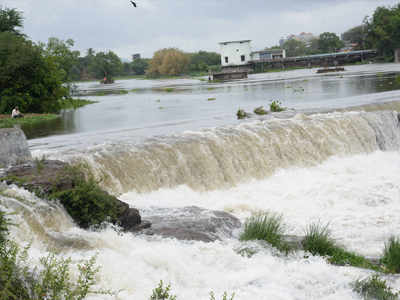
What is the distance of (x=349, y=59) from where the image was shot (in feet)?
303

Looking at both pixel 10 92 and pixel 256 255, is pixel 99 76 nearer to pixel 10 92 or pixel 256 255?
pixel 10 92

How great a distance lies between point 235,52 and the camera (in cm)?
9831

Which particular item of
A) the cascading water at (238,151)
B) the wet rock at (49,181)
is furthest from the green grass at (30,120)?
the wet rock at (49,181)

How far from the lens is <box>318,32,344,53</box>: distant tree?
416 ft

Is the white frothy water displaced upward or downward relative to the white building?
downward

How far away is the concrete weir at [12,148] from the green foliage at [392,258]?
6371mm

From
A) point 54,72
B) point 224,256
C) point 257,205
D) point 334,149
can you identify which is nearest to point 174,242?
point 224,256

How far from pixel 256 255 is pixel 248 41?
95877mm

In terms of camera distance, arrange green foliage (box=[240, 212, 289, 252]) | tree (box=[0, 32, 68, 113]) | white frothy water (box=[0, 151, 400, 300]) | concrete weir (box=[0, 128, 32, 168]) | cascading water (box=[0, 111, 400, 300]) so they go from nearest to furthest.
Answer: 1. white frothy water (box=[0, 151, 400, 300])
2. cascading water (box=[0, 111, 400, 300])
3. green foliage (box=[240, 212, 289, 252])
4. concrete weir (box=[0, 128, 32, 168])
5. tree (box=[0, 32, 68, 113])

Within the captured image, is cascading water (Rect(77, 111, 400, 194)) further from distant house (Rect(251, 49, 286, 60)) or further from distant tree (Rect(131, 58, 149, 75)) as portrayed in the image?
distant tree (Rect(131, 58, 149, 75))

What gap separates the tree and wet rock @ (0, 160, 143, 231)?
23.9 meters

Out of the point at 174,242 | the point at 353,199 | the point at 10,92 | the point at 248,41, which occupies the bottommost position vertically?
the point at 353,199

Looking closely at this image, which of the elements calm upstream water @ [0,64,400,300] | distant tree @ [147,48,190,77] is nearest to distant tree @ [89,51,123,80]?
distant tree @ [147,48,190,77]

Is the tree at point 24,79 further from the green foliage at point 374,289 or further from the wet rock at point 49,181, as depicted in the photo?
the green foliage at point 374,289
